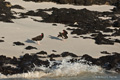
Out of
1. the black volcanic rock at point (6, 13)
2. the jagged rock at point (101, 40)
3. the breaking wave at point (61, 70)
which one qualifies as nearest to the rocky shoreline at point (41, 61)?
the breaking wave at point (61, 70)

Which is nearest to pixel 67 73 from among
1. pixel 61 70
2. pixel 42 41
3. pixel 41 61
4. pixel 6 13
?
pixel 61 70

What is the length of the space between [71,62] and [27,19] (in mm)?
11431

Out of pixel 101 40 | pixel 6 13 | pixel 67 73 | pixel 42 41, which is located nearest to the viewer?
pixel 67 73

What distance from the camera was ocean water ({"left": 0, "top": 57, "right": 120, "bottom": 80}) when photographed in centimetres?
1383

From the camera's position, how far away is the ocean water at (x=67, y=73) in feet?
45.4

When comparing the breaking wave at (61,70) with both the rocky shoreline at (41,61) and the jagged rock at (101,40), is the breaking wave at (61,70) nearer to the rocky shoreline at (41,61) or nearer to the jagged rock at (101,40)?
the rocky shoreline at (41,61)

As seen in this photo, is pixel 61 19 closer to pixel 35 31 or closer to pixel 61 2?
pixel 35 31

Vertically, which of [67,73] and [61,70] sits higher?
[61,70]

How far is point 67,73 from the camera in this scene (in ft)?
47.6

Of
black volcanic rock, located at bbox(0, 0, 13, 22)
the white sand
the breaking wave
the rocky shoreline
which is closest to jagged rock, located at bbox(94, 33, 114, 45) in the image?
the white sand

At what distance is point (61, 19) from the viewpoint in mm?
26766

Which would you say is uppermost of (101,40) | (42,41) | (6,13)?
(6,13)

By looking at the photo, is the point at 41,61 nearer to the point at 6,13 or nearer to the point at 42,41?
the point at 42,41

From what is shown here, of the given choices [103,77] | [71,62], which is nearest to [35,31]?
[71,62]
